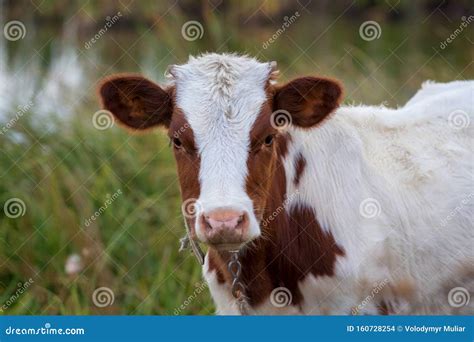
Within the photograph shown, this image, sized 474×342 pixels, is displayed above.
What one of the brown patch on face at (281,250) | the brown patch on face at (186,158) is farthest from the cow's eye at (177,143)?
the brown patch on face at (281,250)

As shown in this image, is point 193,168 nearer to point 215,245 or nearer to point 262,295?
point 215,245

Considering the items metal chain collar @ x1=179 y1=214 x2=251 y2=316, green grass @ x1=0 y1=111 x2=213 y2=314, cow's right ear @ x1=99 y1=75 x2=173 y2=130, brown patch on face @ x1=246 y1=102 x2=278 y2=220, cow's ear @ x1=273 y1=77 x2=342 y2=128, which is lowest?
green grass @ x1=0 y1=111 x2=213 y2=314

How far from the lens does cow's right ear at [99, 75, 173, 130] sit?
4.63m

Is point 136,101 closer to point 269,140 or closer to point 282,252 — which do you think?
point 269,140

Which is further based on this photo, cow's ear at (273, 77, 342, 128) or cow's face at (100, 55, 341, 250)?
cow's ear at (273, 77, 342, 128)

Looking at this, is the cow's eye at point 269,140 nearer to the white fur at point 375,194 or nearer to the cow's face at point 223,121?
the cow's face at point 223,121

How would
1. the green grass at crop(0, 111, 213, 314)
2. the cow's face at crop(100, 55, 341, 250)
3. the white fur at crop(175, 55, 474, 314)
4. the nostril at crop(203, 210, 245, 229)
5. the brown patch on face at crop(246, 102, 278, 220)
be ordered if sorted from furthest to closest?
1. the green grass at crop(0, 111, 213, 314)
2. the white fur at crop(175, 55, 474, 314)
3. the brown patch on face at crop(246, 102, 278, 220)
4. the cow's face at crop(100, 55, 341, 250)
5. the nostril at crop(203, 210, 245, 229)

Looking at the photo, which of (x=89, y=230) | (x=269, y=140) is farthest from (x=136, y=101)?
(x=89, y=230)

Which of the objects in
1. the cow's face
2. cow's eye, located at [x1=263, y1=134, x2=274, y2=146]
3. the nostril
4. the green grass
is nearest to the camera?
the nostril

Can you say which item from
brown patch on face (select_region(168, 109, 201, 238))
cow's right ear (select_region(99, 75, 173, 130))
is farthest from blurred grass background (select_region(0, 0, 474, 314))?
brown patch on face (select_region(168, 109, 201, 238))

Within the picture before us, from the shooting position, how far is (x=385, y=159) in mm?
4977

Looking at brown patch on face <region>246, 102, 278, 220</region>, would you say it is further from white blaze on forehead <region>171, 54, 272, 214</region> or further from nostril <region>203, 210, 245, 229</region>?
nostril <region>203, 210, 245, 229</region>

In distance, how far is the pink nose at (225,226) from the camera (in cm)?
388

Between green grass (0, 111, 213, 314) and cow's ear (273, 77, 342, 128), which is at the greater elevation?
cow's ear (273, 77, 342, 128)
